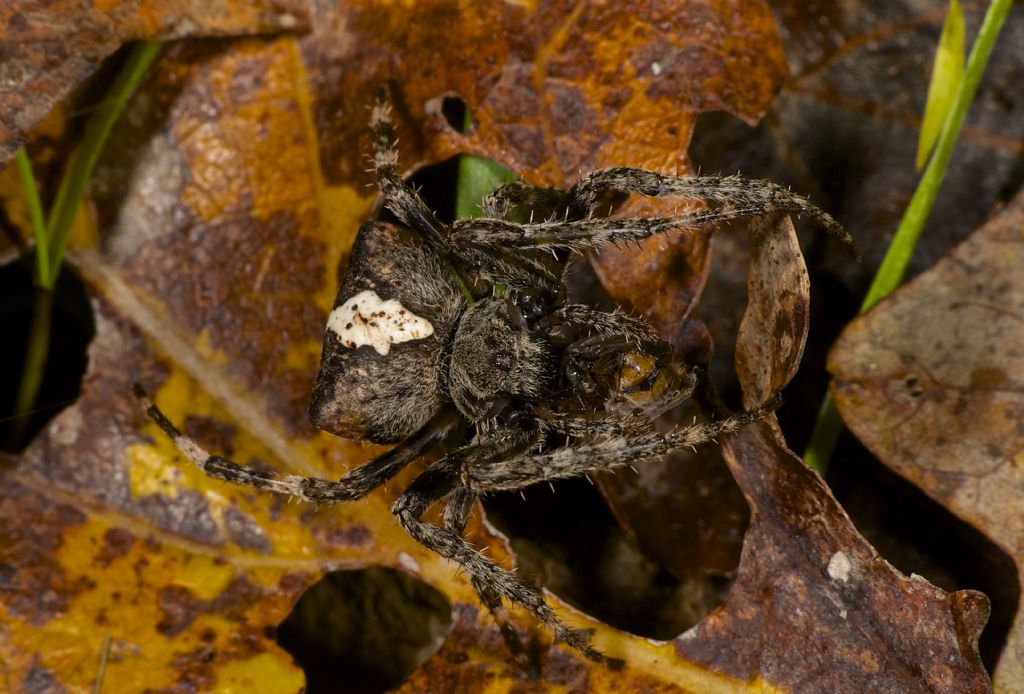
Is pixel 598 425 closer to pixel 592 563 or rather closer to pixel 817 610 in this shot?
pixel 592 563

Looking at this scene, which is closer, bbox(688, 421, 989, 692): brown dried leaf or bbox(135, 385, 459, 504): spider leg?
bbox(688, 421, 989, 692): brown dried leaf

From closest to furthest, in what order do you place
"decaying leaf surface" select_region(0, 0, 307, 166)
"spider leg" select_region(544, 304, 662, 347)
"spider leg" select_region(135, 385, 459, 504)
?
"spider leg" select_region(544, 304, 662, 347) → "decaying leaf surface" select_region(0, 0, 307, 166) → "spider leg" select_region(135, 385, 459, 504)

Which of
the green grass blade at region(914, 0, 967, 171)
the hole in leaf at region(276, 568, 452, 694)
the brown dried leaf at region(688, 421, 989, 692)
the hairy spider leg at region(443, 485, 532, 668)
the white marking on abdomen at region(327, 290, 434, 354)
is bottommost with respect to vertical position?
the hole in leaf at region(276, 568, 452, 694)

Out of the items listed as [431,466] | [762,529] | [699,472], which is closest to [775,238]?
[762,529]

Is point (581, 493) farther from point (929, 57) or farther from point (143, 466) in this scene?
point (929, 57)

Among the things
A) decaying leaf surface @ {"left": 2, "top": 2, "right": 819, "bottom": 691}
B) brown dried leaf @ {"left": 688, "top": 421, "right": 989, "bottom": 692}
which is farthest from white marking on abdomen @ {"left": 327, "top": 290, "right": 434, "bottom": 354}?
brown dried leaf @ {"left": 688, "top": 421, "right": 989, "bottom": 692}

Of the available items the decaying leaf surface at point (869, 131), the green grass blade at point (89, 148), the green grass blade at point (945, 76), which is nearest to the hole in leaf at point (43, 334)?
the green grass blade at point (89, 148)

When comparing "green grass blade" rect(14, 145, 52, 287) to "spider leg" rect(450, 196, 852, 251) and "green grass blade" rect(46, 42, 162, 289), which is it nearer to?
"green grass blade" rect(46, 42, 162, 289)

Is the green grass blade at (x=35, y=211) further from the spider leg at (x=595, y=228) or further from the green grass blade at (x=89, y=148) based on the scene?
the spider leg at (x=595, y=228)
